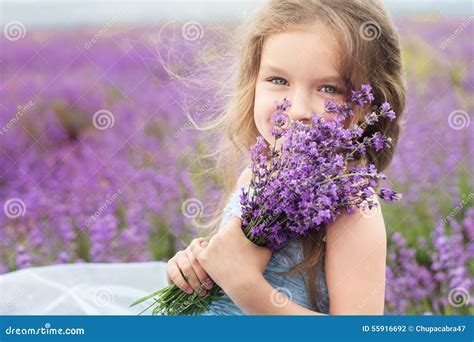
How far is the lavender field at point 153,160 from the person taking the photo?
2.81 meters

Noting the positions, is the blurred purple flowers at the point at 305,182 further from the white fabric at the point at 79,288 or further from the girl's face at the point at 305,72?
the white fabric at the point at 79,288

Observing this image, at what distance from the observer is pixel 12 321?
2.21m

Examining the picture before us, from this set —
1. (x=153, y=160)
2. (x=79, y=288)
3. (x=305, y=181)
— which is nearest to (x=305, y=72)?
(x=305, y=181)

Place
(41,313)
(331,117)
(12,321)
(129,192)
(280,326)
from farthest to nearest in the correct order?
(129,192)
(41,313)
(12,321)
(280,326)
(331,117)

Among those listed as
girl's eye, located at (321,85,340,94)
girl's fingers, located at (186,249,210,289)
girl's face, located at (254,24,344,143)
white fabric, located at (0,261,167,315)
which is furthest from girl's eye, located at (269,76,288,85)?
white fabric, located at (0,261,167,315)

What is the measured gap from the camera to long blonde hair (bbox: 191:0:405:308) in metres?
1.79

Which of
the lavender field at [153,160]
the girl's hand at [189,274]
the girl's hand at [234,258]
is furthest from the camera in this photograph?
the lavender field at [153,160]

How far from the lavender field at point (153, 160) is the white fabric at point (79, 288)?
0.34 meters

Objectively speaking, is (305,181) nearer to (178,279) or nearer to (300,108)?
(300,108)

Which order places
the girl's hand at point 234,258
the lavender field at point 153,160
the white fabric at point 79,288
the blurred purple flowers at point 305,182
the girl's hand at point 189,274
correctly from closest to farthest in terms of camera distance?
the blurred purple flowers at point 305,182 → the girl's hand at point 234,258 → the girl's hand at point 189,274 → the white fabric at point 79,288 → the lavender field at point 153,160

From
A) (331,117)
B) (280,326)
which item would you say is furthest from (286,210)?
(280,326)

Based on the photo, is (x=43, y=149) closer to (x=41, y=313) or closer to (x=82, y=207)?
(x=82, y=207)

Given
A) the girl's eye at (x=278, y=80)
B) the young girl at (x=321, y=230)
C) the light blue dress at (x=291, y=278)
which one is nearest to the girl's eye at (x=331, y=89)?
the young girl at (x=321, y=230)

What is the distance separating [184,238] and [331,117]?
1.69m
